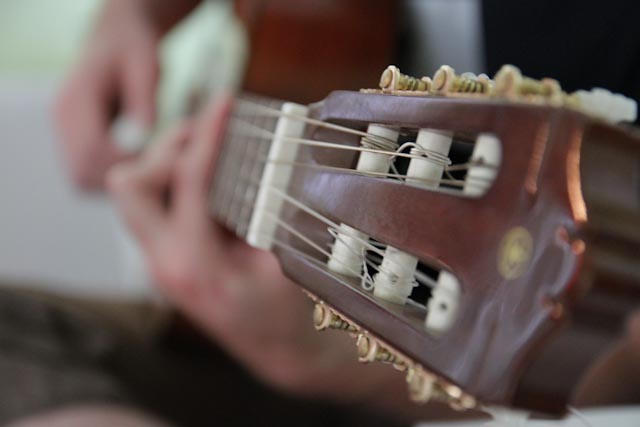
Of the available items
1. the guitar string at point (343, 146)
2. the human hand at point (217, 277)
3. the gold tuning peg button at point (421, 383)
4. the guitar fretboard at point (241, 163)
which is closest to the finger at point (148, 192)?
the human hand at point (217, 277)

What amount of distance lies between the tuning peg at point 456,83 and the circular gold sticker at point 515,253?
49mm

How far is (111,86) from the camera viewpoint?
37.2 inches

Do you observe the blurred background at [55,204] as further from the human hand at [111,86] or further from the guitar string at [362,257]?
the guitar string at [362,257]

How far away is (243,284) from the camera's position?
65cm

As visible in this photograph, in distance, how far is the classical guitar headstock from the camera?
0.70ft

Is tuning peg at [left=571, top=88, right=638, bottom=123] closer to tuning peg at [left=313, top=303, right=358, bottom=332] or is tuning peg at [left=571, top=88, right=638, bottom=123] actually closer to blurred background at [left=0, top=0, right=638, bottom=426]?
tuning peg at [left=313, top=303, right=358, bottom=332]

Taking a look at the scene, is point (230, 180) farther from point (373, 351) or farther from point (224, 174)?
point (373, 351)

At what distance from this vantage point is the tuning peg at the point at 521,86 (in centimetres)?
23

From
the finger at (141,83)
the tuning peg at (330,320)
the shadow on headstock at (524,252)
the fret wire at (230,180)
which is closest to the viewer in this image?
the shadow on headstock at (524,252)

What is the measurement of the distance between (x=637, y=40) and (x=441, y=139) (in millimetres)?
137

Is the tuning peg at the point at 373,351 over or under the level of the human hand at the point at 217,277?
over

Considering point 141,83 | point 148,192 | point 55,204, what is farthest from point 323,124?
point 55,204

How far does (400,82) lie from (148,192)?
0.47 metres

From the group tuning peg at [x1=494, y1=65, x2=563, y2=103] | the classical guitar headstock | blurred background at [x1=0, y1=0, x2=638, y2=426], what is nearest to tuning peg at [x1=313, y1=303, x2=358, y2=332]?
the classical guitar headstock
